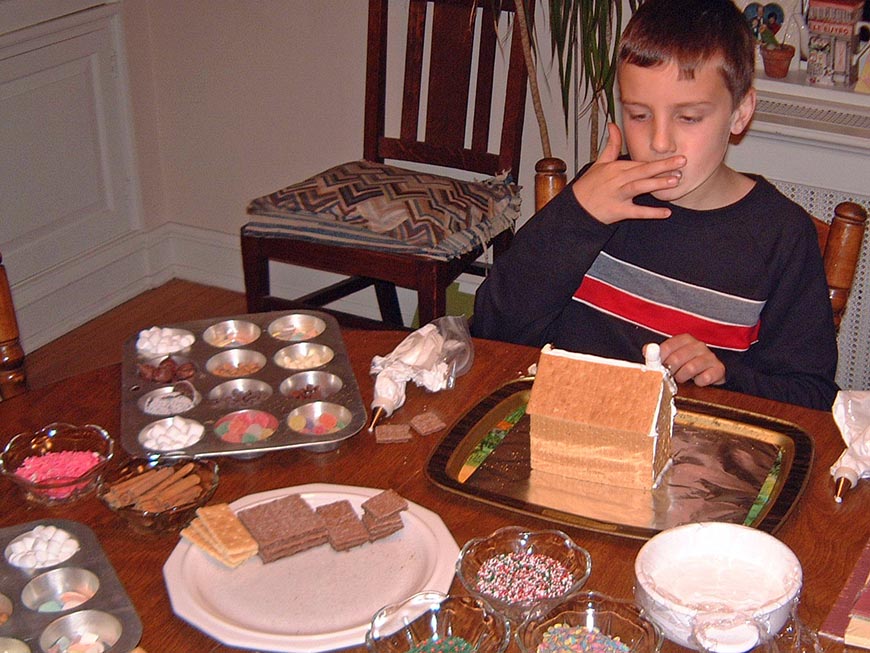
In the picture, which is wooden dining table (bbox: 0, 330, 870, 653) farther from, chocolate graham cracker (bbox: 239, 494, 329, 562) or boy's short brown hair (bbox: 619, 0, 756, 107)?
boy's short brown hair (bbox: 619, 0, 756, 107)

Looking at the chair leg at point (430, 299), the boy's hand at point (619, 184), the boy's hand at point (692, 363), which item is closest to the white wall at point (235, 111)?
the chair leg at point (430, 299)

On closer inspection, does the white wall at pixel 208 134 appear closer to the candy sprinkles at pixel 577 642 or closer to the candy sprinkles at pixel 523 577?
the candy sprinkles at pixel 523 577

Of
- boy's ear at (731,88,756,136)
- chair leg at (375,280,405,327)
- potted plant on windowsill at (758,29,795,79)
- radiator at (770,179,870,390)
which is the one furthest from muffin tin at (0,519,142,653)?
potted plant on windowsill at (758,29,795,79)

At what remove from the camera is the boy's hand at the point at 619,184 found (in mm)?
1617

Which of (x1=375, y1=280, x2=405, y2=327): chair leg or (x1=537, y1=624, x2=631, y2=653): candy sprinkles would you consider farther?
(x1=375, y1=280, x2=405, y2=327): chair leg

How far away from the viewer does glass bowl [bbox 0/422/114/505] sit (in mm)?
1340

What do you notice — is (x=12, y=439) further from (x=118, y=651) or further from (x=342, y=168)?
(x=342, y=168)

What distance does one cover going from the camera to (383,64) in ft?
10.3

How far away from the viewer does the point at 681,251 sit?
1.84 m

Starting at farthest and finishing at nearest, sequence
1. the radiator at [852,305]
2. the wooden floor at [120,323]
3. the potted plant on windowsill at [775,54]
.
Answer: the wooden floor at [120,323], the potted plant on windowsill at [775,54], the radiator at [852,305]

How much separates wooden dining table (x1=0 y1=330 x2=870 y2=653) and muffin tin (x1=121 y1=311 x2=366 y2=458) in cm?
3

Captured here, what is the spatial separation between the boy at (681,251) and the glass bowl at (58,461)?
2.37 ft

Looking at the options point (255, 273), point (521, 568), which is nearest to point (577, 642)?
point (521, 568)

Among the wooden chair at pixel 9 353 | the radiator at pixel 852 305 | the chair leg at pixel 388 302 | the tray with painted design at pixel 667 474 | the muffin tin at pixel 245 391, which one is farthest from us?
the chair leg at pixel 388 302
